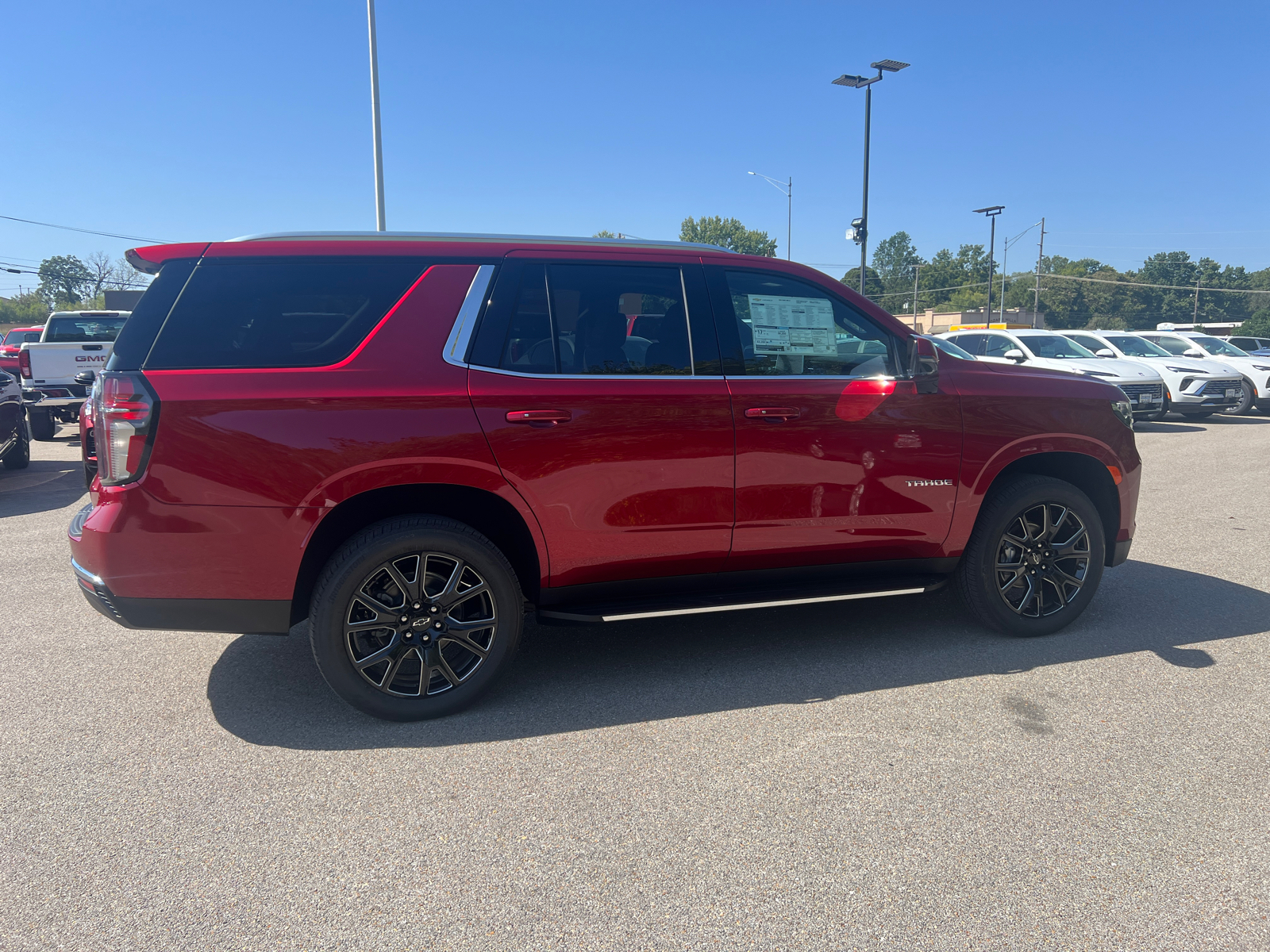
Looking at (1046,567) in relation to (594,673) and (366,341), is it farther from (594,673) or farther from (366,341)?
(366,341)

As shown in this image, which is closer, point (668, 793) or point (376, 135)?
point (668, 793)

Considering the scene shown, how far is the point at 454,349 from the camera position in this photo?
3.49m

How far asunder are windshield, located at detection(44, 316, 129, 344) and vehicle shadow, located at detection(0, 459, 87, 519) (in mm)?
3531

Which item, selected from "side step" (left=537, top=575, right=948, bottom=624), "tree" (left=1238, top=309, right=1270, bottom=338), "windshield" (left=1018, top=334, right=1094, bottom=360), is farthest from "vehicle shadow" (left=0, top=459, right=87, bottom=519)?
"tree" (left=1238, top=309, right=1270, bottom=338)

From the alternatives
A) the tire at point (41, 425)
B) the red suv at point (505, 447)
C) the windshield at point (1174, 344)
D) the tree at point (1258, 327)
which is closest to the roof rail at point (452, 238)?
the red suv at point (505, 447)

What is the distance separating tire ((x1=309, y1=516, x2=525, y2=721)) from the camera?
11.1 ft

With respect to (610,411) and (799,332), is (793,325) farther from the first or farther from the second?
(610,411)

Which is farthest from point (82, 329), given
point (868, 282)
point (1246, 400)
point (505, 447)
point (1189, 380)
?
point (868, 282)

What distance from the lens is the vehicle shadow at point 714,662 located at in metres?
3.57

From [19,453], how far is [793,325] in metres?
10.2

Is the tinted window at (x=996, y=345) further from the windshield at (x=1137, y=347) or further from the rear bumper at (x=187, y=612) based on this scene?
the rear bumper at (x=187, y=612)

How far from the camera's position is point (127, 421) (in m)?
3.18

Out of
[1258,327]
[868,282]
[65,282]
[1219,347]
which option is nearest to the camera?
[1219,347]

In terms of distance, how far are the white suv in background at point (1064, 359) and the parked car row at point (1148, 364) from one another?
0.01 metres
